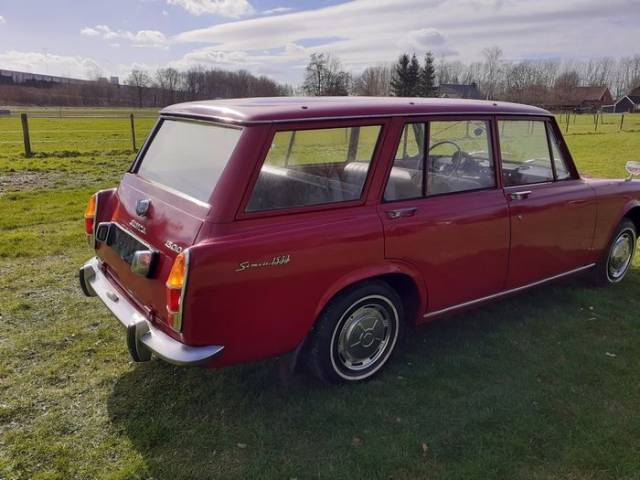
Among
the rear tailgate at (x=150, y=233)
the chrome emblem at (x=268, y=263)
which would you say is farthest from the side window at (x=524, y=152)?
the rear tailgate at (x=150, y=233)

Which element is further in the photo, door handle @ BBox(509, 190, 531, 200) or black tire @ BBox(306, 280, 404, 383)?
door handle @ BBox(509, 190, 531, 200)

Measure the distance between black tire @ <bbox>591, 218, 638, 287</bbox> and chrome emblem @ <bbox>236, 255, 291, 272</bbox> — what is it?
3.59 meters

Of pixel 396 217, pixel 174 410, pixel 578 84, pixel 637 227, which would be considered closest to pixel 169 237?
pixel 174 410

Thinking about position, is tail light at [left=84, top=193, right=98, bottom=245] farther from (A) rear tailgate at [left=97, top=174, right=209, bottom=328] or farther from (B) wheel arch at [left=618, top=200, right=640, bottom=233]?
(B) wheel arch at [left=618, top=200, right=640, bottom=233]

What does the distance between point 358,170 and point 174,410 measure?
1.90 m

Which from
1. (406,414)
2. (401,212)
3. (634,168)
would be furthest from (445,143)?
(634,168)

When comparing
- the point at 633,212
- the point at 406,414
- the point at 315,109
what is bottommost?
the point at 406,414

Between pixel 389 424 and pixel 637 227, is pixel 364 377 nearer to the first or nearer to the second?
pixel 389 424

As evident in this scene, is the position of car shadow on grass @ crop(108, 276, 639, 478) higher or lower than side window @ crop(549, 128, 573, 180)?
lower

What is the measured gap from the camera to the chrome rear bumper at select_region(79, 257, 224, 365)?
2.63 meters

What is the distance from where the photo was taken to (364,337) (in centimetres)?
334

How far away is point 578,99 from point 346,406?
88139 millimetres

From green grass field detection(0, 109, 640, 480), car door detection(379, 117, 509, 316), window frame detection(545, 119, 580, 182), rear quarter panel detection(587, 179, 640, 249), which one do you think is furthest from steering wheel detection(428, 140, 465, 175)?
rear quarter panel detection(587, 179, 640, 249)

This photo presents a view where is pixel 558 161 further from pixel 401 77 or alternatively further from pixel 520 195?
pixel 401 77
